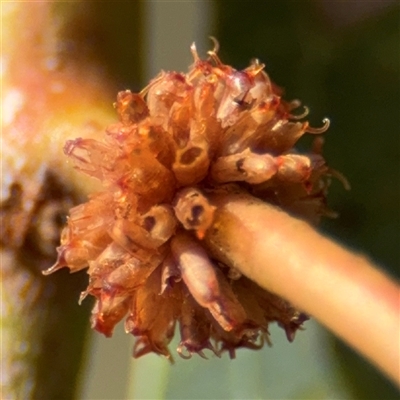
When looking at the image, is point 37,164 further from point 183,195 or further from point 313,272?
point 313,272

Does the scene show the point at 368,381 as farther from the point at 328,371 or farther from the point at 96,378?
the point at 96,378

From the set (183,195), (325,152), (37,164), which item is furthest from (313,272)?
(325,152)

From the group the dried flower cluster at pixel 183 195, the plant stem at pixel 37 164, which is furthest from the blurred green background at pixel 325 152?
the dried flower cluster at pixel 183 195

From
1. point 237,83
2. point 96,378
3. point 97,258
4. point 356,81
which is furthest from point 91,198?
point 356,81

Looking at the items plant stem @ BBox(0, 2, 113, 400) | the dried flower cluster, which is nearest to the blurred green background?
plant stem @ BBox(0, 2, 113, 400)

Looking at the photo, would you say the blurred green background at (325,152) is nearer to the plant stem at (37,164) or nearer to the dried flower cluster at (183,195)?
the plant stem at (37,164)

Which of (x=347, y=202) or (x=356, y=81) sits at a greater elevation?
(x=356, y=81)

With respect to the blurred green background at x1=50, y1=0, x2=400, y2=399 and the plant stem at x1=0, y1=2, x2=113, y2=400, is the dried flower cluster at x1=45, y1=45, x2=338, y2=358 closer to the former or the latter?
the plant stem at x1=0, y1=2, x2=113, y2=400
